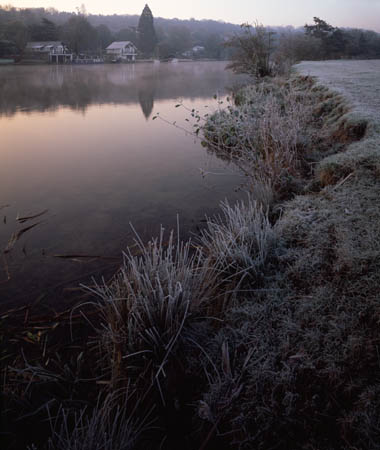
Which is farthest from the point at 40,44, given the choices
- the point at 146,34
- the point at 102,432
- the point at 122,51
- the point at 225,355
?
the point at 102,432

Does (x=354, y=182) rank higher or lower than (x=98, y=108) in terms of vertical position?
lower

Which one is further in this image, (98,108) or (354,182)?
(98,108)

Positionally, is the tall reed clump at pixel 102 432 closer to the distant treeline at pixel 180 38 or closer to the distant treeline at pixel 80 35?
the distant treeline at pixel 180 38

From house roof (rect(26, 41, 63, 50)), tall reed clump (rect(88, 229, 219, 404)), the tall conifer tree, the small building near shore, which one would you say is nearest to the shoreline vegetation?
tall reed clump (rect(88, 229, 219, 404))

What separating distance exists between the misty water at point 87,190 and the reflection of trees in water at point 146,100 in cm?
71

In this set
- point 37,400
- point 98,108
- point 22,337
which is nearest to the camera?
point 37,400

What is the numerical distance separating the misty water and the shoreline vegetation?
54 cm

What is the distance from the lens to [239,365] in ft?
5.26

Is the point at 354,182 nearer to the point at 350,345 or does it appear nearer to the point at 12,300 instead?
the point at 350,345

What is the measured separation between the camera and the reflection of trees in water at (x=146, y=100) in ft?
33.7

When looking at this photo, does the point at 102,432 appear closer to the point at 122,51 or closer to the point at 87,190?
the point at 87,190

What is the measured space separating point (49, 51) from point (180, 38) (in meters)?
30.3

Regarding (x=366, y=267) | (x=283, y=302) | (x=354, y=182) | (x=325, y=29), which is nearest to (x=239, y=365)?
(x=283, y=302)

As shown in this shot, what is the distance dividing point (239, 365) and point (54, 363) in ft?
3.23
